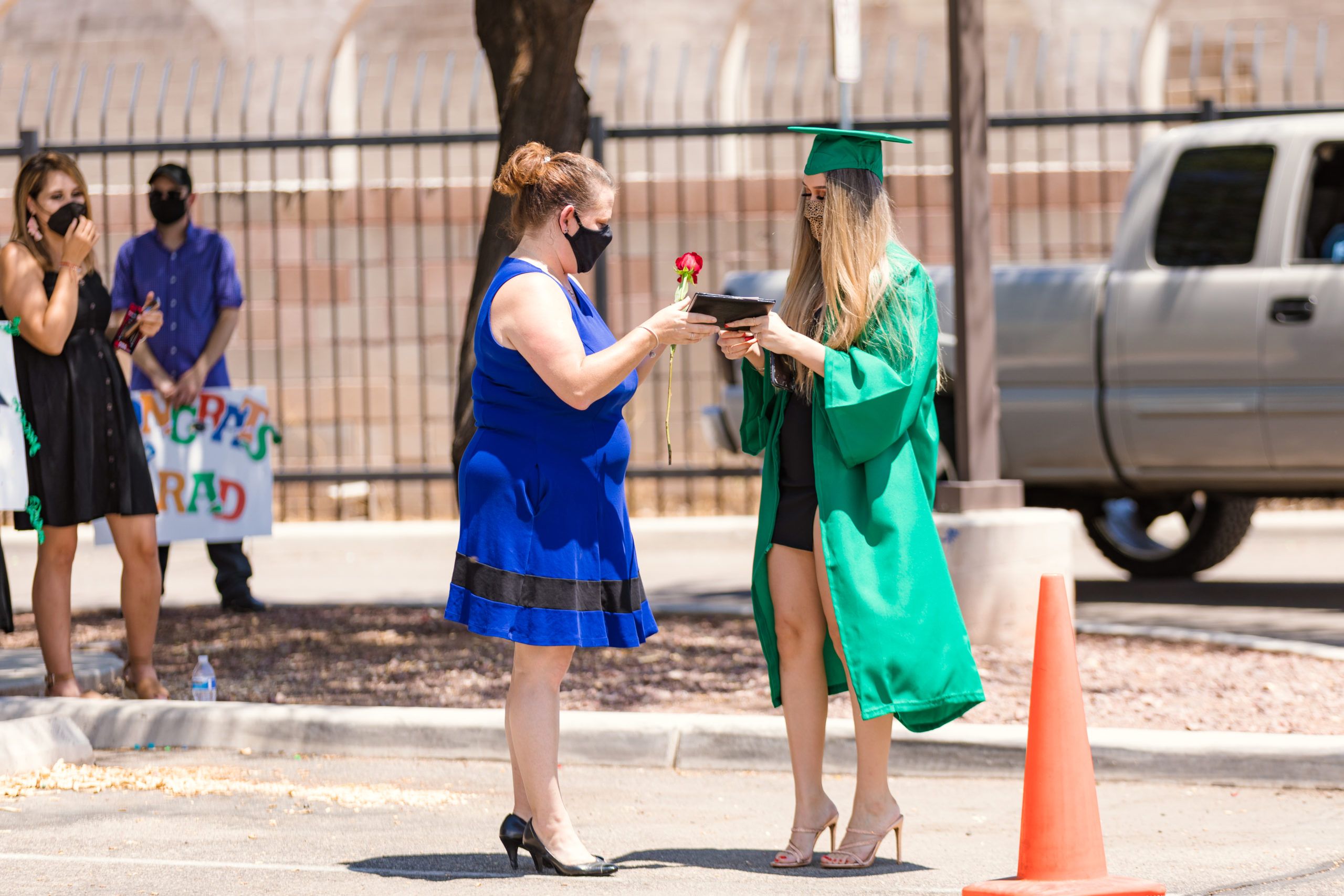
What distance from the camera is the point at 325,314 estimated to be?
1317 cm

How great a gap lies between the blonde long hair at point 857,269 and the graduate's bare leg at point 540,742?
0.98 metres

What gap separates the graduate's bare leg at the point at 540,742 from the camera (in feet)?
14.3

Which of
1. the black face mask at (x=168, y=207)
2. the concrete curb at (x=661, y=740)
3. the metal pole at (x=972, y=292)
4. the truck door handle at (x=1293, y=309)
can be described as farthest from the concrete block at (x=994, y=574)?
the black face mask at (x=168, y=207)

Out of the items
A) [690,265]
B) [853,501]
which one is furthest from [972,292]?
[690,265]

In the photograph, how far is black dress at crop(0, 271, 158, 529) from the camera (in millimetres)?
6219

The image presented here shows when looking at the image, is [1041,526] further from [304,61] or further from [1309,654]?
[304,61]

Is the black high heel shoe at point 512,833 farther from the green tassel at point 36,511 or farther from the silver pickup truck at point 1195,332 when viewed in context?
the silver pickup truck at point 1195,332

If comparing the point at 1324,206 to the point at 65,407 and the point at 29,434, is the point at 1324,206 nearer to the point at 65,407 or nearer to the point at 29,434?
the point at 65,407

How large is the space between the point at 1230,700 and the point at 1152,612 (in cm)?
256

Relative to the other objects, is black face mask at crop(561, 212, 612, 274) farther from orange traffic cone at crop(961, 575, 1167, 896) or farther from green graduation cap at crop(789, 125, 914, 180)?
orange traffic cone at crop(961, 575, 1167, 896)

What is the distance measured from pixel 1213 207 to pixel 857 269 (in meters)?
5.13

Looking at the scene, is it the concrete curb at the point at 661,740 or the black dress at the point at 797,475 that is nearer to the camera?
the black dress at the point at 797,475

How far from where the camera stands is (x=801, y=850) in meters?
4.51

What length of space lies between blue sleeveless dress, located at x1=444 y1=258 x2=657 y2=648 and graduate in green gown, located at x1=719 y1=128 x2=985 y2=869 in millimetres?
373
